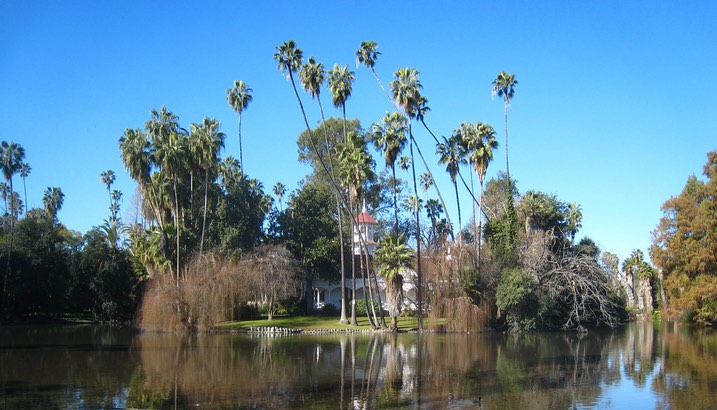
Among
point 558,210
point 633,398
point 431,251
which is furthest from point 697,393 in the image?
point 558,210

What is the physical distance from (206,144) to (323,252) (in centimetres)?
1644

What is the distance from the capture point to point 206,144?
2343 inches

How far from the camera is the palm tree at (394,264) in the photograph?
5216 centimetres

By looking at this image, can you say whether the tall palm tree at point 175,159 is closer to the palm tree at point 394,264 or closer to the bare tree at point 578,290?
the palm tree at point 394,264

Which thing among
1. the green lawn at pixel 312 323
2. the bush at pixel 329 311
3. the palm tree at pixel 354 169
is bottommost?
the green lawn at pixel 312 323

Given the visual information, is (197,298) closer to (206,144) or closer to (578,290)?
(206,144)

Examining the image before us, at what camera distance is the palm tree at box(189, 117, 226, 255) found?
5956 cm

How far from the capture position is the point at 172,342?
147 ft

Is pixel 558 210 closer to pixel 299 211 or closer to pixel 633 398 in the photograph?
pixel 299 211

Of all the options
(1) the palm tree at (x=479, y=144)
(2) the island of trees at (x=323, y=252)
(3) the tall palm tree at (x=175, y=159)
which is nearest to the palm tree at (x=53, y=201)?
(2) the island of trees at (x=323, y=252)

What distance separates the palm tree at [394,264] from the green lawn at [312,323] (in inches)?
111

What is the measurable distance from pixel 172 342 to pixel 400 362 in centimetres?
1916

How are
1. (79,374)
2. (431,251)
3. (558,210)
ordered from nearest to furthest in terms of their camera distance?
(79,374) → (431,251) → (558,210)

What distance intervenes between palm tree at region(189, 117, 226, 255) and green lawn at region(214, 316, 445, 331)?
7.64 metres
